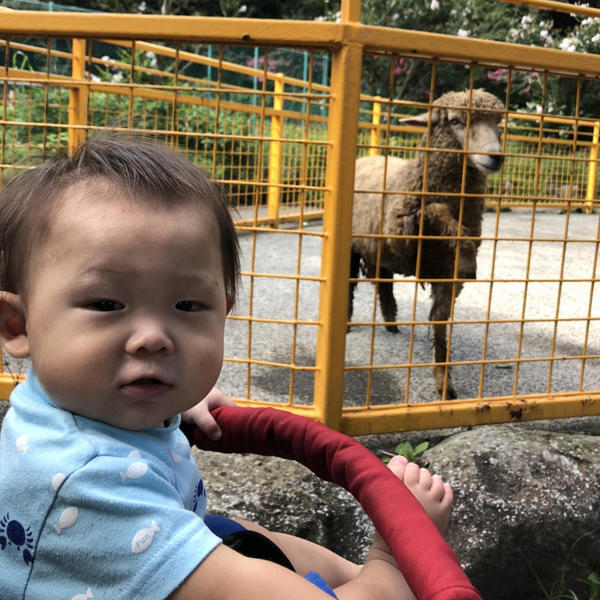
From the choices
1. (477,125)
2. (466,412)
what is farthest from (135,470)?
(477,125)

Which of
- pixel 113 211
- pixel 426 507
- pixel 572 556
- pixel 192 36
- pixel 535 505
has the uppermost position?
pixel 192 36

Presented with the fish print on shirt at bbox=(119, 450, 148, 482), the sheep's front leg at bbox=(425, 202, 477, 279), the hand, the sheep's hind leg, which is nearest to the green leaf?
the sheep's front leg at bbox=(425, 202, 477, 279)

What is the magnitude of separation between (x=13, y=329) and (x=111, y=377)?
27cm

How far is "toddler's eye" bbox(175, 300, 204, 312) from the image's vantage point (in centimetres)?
113

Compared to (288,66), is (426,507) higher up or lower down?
lower down

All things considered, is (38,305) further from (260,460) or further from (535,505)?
(535,505)

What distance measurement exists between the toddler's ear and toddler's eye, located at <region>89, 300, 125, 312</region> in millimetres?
186

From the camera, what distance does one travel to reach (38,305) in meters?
1.10

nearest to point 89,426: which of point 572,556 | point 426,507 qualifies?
point 426,507

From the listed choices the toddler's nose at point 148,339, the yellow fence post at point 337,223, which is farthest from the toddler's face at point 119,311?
the yellow fence post at point 337,223

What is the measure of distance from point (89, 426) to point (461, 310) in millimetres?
4579

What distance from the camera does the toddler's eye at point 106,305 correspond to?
3.52ft

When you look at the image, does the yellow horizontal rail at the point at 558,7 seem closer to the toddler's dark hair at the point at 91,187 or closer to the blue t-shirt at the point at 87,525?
the toddler's dark hair at the point at 91,187

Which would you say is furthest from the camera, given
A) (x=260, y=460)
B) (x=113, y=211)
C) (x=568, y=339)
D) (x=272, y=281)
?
(x=272, y=281)
